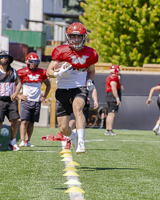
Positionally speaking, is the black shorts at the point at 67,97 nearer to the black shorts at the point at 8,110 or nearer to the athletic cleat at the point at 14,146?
the black shorts at the point at 8,110

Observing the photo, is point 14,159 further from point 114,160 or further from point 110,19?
point 110,19

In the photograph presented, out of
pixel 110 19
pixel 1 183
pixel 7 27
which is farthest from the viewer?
pixel 7 27

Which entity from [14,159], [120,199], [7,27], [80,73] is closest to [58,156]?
[14,159]

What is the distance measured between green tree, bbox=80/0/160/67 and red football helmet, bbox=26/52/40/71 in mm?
17349

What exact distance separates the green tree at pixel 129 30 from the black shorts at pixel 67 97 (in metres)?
20.1

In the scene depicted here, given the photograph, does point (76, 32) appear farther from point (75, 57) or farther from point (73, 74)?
point (73, 74)

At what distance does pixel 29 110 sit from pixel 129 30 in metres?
17.9

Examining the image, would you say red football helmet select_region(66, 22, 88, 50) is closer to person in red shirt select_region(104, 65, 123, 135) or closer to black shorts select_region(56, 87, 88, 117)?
black shorts select_region(56, 87, 88, 117)

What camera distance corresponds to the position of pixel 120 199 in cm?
424

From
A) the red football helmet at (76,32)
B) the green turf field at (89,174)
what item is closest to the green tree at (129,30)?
the green turf field at (89,174)

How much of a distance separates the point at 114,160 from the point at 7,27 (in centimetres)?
3041

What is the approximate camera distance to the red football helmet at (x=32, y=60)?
9453 mm

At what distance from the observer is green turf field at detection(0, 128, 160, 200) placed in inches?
176

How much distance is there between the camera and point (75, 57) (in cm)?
650
